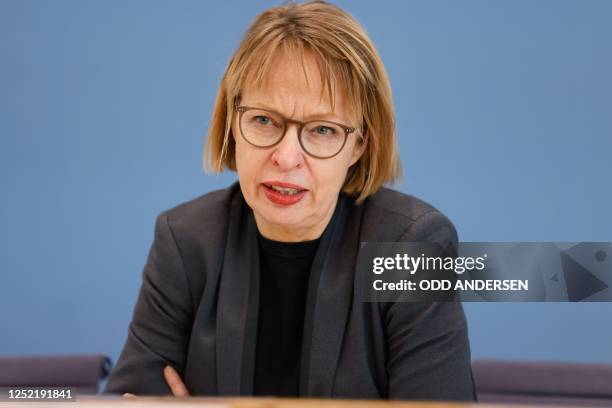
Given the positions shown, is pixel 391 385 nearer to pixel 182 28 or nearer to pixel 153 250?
pixel 153 250

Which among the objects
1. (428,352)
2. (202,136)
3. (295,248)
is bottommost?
(428,352)

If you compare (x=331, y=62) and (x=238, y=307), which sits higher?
(x=331, y=62)

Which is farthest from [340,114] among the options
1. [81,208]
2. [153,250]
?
[81,208]

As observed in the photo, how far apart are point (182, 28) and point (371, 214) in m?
1.23

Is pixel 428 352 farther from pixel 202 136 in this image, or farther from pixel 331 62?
pixel 202 136

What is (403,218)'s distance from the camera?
1.32m

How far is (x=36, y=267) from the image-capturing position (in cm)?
243

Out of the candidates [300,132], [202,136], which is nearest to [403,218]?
[300,132]

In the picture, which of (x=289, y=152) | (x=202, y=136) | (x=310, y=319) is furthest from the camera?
(x=202, y=136)

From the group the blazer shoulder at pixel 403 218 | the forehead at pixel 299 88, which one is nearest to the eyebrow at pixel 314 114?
the forehead at pixel 299 88

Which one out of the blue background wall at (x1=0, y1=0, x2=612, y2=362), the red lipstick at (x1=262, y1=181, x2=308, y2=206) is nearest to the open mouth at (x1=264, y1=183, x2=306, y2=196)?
the red lipstick at (x1=262, y1=181, x2=308, y2=206)

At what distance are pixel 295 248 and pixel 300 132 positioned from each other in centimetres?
24

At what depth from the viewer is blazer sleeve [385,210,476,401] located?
4.03 feet

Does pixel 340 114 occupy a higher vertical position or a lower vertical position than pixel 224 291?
higher
